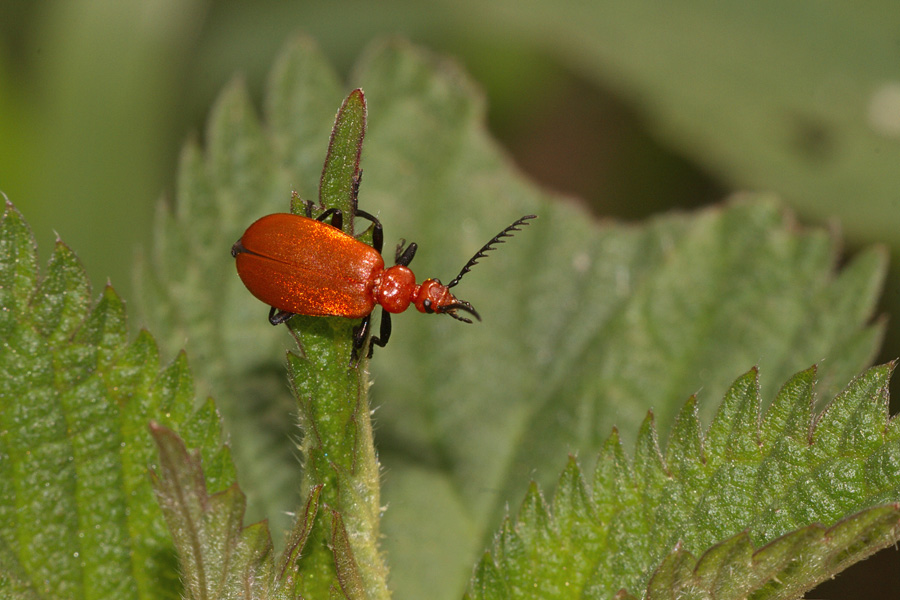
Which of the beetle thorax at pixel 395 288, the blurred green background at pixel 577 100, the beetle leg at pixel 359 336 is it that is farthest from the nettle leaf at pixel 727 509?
the blurred green background at pixel 577 100

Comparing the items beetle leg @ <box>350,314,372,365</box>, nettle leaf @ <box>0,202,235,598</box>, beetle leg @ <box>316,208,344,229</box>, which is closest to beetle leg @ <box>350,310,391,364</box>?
beetle leg @ <box>350,314,372,365</box>

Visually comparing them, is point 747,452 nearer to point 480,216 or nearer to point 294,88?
point 480,216

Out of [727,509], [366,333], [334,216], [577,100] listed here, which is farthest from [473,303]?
[577,100]

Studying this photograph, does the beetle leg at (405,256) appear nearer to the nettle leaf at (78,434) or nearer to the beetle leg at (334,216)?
the beetle leg at (334,216)

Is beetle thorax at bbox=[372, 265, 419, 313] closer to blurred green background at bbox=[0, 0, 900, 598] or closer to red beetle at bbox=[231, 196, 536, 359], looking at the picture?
red beetle at bbox=[231, 196, 536, 359]

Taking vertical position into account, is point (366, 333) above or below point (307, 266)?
below

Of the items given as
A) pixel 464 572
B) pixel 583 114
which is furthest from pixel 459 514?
pixel 583 114

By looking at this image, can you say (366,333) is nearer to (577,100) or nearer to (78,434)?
(78,434)
